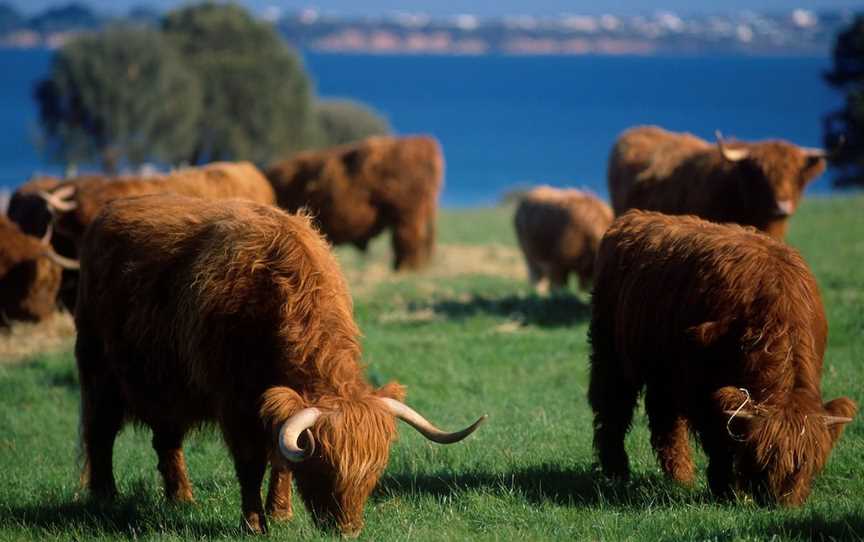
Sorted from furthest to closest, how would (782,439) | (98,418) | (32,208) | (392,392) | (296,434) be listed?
1. (32,208)
2. (98,418)
3. (392,392)
4. (782,439)
5. (296,434)

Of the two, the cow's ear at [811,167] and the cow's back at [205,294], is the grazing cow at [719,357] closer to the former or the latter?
the cow's back at [205,294]

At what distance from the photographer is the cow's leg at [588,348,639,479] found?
23.2 feet

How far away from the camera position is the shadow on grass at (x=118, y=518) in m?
6.37

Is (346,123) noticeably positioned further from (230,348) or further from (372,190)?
(230,348)

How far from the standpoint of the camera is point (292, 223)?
6539 mm

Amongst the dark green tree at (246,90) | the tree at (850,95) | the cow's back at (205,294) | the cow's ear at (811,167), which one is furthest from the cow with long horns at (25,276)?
the dark green tree at (246,90)

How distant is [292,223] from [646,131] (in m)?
9.74

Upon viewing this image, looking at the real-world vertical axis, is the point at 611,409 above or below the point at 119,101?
above

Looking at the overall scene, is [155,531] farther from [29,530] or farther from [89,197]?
[89,197]

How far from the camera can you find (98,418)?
748 centimetres

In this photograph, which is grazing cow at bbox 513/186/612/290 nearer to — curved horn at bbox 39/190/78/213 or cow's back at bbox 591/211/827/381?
curved horn at bbox 39/190/78/213

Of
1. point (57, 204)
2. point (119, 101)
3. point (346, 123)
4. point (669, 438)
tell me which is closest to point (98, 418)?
point (669, 438)

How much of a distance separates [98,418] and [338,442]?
2673 millimetres

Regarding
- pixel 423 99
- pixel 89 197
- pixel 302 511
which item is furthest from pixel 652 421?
pixel 423 99
